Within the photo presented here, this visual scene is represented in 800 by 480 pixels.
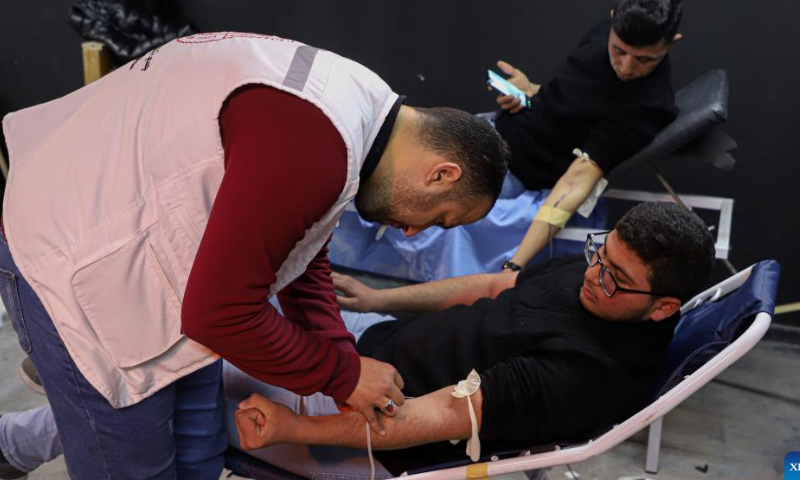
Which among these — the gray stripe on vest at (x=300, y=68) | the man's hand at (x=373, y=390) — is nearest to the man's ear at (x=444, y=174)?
the gray stripe on vest at (x=300, y=68)

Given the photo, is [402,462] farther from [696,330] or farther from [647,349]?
[696,330]

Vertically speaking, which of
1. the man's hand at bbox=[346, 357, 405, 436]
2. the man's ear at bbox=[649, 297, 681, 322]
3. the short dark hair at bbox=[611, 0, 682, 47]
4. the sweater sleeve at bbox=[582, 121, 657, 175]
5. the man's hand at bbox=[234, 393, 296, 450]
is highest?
the short dark hair at bbox=[611, 0, 682, 47]

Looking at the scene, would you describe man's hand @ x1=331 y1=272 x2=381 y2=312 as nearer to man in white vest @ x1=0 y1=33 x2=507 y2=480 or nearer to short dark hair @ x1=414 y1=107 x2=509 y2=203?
man in white vest @ x1=0 y1=33 x2=507 y2=480

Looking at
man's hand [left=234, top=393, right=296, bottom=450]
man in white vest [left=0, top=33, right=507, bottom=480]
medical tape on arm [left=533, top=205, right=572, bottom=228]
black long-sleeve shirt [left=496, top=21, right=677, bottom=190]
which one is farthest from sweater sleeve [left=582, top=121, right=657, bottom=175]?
man's hand [left=234, top=393, right=296, bottom=450]

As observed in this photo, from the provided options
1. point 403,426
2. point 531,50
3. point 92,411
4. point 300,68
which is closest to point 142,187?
point 300,68

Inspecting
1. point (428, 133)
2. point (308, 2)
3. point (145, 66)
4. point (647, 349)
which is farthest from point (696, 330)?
point (308, 2)

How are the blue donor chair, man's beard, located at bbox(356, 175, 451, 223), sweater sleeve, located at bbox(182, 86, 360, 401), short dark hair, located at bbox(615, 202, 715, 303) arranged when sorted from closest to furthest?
sweater sleeve, located at bbox(182, 86, 360, 401) < man's beard, located at bbox(356, 175, 451, 223) < the blue donor chair < short dark hair, located at bbox(615, 202, 715, 303)

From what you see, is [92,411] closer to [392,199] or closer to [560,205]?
[392,199]

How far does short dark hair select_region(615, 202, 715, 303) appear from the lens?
5.23ft

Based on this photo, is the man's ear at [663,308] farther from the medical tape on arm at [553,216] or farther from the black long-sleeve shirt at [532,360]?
the medical tape on arm at [553,216]

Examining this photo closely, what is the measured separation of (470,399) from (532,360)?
0.16 metres

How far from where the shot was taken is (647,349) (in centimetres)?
167

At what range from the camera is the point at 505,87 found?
2840 millimetres

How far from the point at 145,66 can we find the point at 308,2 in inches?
90.3
